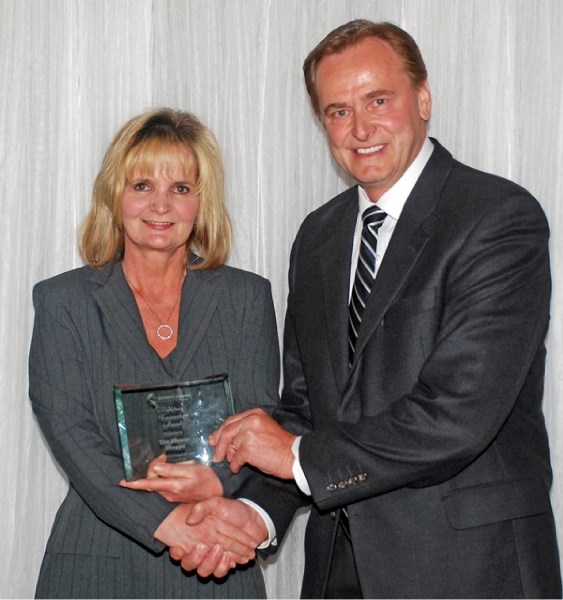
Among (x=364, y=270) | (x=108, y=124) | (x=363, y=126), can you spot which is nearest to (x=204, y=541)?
(x=364, y=270)

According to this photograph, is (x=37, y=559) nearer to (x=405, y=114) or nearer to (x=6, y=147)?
(x=6, y=147)

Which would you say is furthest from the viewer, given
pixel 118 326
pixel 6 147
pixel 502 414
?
pixel 6 147

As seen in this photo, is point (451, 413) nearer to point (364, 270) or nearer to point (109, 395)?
point (364, 270)

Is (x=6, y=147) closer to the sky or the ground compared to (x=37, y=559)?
closer to the sky

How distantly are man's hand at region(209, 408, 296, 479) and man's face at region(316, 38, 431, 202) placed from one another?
0.68 m

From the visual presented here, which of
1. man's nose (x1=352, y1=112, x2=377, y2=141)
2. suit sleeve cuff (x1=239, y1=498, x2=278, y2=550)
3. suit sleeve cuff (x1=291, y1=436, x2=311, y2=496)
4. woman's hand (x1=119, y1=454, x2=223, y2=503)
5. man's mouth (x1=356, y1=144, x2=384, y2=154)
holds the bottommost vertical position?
suit sleeve cuff (x1=239, y1=498, x2=278, y2=550)

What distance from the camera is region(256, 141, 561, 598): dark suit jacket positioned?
2379 mm

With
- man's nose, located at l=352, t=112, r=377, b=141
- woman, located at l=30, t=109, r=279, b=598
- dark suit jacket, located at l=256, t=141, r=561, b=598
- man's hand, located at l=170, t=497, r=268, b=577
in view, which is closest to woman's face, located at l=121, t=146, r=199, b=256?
woman, located at l=30, t=109, r=279, b=598

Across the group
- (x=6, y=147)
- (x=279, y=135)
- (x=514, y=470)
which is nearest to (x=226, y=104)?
(x=279, y=135)

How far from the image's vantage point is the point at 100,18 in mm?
3527

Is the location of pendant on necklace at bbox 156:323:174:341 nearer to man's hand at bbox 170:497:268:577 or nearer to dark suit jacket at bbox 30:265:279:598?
dark suit jacket at bbox 30:265:279:598

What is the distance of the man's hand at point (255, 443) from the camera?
8.59 ft

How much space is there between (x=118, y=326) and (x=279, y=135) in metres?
1.08

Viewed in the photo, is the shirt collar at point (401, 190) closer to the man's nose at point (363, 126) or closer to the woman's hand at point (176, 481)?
the man's nose at point (363, 126)
